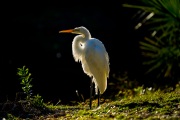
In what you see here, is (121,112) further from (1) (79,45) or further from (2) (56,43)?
(2) (56,43)

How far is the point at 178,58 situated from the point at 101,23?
1071 centimetres

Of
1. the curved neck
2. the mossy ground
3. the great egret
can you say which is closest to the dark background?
the curved neck

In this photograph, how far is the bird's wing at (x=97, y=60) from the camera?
758cm

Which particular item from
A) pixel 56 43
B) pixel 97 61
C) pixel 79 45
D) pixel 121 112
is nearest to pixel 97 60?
pixel 97 61

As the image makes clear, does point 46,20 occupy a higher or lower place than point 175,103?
higher

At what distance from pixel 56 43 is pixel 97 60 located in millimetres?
10337

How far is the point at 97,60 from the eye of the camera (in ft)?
24.9

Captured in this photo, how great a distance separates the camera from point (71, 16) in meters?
20.5

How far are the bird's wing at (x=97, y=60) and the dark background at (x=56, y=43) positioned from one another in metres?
3.51

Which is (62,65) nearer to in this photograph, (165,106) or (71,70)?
(71,70)

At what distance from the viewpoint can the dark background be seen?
13547 millimetres

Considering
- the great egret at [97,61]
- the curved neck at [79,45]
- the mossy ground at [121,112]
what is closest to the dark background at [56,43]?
the curved neck at [79,45]

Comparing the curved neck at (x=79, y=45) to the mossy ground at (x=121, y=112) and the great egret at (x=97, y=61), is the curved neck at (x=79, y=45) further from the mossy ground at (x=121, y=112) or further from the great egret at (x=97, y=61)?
the mossy ground at (x=121, y=112)

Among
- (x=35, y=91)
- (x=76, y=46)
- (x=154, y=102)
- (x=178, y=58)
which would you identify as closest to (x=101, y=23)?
(x=35, y=91)
